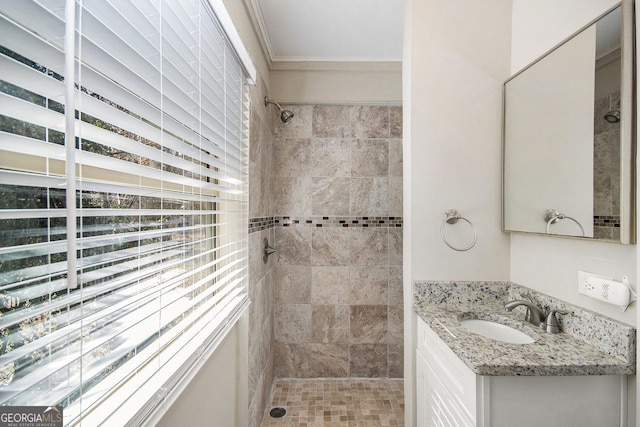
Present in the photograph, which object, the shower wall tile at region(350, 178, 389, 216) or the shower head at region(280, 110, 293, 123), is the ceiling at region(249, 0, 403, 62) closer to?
the shower head at region(280, 110, 293, 123)

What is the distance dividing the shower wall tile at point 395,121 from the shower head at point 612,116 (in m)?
1.57

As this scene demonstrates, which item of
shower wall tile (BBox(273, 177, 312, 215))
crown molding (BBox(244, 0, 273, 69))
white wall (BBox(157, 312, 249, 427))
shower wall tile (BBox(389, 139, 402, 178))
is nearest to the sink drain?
white wall (BBox(157, 312, 249, 427))

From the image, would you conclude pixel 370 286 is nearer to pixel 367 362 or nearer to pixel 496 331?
pixel 367 362

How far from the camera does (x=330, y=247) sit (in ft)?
8.43

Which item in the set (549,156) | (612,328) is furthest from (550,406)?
(549,156)

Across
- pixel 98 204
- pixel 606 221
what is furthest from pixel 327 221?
pixel 98 204

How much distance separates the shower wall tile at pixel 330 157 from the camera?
256 cm

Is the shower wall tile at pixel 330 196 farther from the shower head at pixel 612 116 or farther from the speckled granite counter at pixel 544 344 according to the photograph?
the shower head at pixel 612 116

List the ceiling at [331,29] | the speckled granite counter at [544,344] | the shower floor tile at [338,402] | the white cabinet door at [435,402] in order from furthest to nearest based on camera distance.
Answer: the shower floor tile at [338,402] < the ceiling at [331,29] < the white cabinet door at [435,402] < the speckled granite counter at [544,344]

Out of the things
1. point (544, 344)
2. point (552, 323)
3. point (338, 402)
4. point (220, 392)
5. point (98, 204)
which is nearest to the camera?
point (98, 204)

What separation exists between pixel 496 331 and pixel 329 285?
1.38 metres

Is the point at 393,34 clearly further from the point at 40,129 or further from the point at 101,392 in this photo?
the point at 101,392

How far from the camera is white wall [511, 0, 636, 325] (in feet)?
3.52

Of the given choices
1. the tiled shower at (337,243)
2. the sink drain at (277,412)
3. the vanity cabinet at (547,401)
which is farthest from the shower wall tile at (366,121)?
the sink drain at (277,412)
